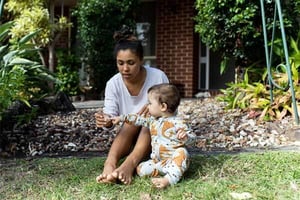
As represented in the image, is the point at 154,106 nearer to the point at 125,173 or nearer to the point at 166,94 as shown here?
the point at 166,94

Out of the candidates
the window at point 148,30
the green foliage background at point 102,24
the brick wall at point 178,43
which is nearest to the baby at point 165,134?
the green foliage background at point 102,24

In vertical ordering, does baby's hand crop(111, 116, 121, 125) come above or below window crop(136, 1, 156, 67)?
below

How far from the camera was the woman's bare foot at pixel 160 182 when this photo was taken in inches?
93.4

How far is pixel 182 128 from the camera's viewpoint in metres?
2.55

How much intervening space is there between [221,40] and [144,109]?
3.31m

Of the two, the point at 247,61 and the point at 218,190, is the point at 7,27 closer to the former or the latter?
the point at 218,190

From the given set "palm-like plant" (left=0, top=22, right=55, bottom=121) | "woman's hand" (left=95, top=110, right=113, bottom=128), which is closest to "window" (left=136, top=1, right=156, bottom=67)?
"palm-like plant" (left=0, top=22, right=55, bottom=121)

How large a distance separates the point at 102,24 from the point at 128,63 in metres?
5.78

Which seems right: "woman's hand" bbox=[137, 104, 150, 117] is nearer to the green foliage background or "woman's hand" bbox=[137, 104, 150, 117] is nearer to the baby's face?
the baby's face

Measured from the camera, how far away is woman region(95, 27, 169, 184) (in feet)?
8.91

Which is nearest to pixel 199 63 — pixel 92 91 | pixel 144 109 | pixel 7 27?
pixel 92 91

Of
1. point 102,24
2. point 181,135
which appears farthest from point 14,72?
point 102,24

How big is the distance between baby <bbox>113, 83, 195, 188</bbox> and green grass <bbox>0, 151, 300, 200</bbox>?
3.7 inches

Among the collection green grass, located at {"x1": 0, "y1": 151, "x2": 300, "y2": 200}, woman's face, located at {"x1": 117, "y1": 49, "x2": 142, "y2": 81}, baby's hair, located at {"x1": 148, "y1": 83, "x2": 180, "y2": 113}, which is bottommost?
green grass, located at {"x1": 0, "y1": 151, "x2": 300, "y2": 200}
